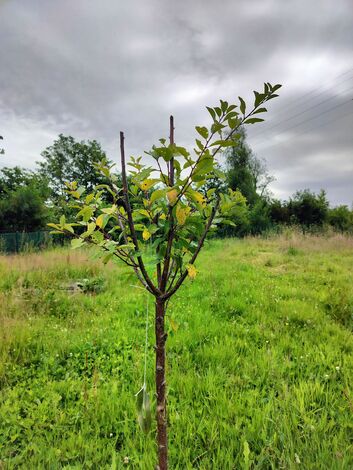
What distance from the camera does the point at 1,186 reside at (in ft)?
69.2

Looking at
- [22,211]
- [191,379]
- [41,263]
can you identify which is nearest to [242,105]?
[191,379]

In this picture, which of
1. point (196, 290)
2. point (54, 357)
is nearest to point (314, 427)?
point (54, 357)

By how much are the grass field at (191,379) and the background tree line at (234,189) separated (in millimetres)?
4509

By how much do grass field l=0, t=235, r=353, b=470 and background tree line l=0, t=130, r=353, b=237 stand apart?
14.8 ft

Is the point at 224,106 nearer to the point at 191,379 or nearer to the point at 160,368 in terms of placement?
the point at 160,368

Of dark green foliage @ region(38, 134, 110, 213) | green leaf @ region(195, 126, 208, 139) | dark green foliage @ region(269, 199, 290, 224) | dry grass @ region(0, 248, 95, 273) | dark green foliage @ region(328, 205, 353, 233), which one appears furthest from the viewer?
dark green foliage @ region(38, 134, 110, 213)

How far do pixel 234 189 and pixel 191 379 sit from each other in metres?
19.1

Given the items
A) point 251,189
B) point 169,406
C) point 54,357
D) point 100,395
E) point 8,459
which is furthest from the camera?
point 251,189

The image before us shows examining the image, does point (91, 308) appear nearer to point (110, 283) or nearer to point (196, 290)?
point (110, 283)

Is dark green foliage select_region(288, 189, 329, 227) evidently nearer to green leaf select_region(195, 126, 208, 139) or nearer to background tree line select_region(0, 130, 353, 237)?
background tree line select_region(0, 130, 353, 237)

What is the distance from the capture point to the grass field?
1661mm

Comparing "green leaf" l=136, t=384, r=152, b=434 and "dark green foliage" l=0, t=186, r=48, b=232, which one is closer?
"green leaf" l=136, t=384, r=152, b=434

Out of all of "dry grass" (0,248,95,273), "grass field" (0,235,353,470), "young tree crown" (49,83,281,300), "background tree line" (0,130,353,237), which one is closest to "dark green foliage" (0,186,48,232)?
"background tree line" (0,130,353,237)

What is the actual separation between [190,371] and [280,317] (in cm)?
183
